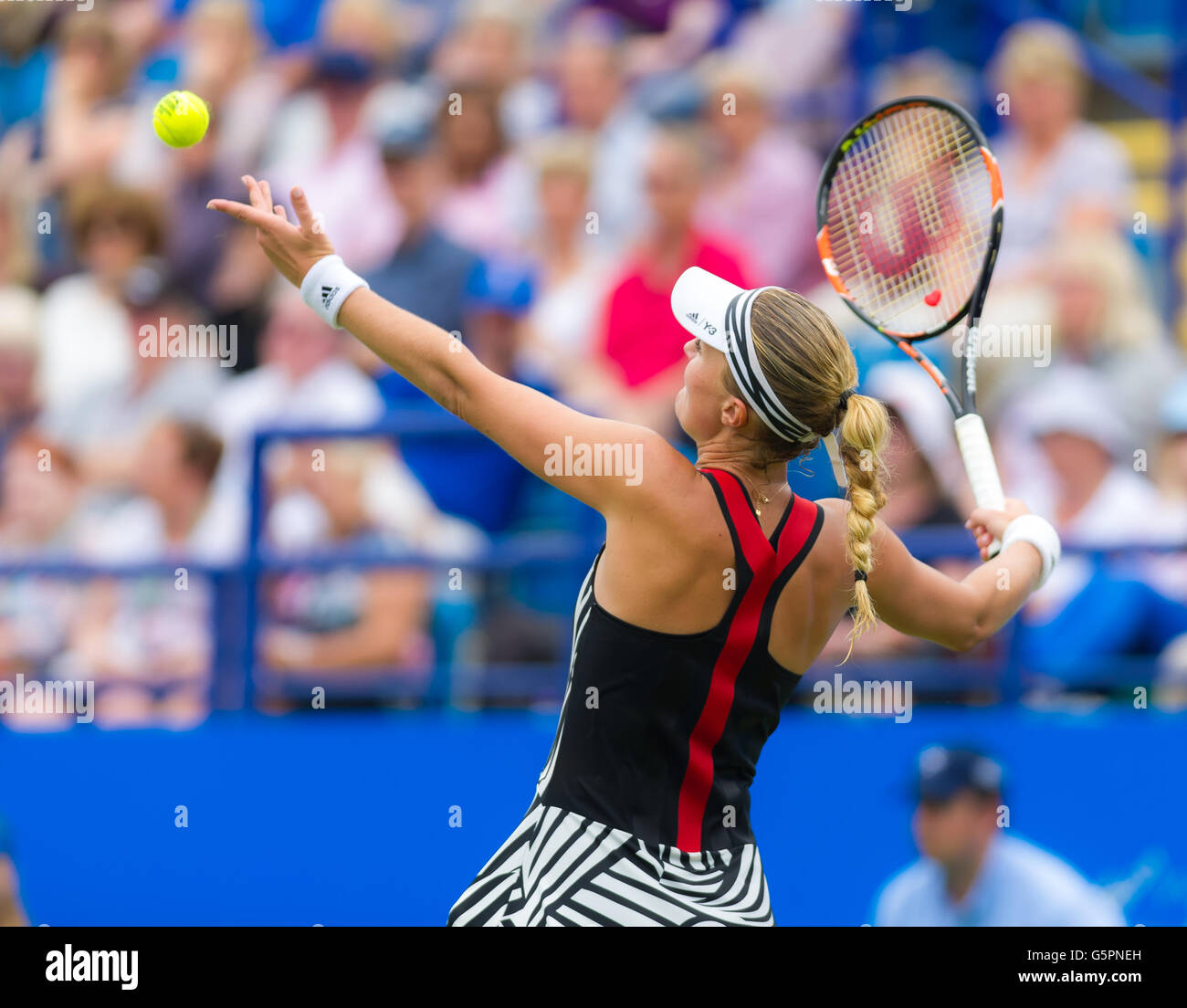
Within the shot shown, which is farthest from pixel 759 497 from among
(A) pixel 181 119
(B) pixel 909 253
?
(A) pixel 181 119

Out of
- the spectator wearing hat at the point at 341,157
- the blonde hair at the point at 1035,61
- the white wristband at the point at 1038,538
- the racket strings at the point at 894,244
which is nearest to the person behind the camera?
the white wristband at the point at 1038,538

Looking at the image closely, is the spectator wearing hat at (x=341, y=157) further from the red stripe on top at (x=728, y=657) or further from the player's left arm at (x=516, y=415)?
the red stripe on top at (x=728, y=657)

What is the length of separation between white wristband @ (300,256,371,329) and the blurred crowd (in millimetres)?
2246

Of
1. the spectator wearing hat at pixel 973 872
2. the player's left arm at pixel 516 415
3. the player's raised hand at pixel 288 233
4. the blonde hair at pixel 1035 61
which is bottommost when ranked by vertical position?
the spectator wearing hat at pixel 973 872

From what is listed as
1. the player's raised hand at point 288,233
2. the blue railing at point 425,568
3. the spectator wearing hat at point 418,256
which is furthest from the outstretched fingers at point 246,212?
the spectator wearing hat at point 418,256

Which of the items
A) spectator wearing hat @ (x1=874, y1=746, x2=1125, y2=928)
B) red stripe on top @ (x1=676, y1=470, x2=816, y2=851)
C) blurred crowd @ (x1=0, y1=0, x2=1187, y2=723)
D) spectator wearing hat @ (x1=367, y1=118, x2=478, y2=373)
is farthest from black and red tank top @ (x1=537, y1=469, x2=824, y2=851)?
spectator wearing hat @ (x1=367, y1=118, x2=478, y2=373)

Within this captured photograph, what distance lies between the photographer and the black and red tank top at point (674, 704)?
3.02 m

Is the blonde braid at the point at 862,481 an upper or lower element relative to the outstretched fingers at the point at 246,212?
lower

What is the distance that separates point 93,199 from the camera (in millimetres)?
7656

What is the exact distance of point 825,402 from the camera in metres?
3.08

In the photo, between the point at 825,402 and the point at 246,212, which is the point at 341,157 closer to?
the point at 246,212

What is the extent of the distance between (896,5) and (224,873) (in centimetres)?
526

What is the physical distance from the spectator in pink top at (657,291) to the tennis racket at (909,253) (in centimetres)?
167
